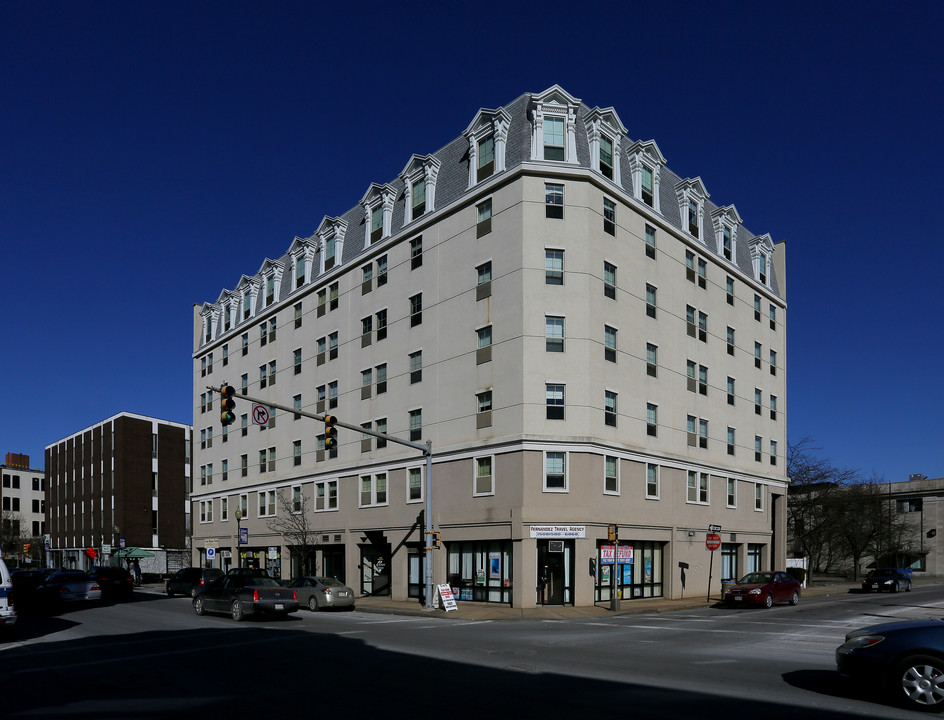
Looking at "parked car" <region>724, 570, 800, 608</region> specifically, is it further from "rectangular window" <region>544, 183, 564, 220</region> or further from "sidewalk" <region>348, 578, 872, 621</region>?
"rectangular window" <region>544, 183, 564, 220</region>

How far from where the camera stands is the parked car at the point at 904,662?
35.0ft

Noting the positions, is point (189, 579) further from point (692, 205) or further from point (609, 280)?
point (692, 205)

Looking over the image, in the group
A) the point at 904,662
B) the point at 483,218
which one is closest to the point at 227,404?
the point at 483,218

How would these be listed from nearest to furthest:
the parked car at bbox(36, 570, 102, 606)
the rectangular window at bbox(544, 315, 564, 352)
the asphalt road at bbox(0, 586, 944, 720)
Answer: the asphalt road at bbox(0, 586, 944, 720) < the parked car at bbox(36, 570, 102, 606) < the rectangular window at bbox(544, 315, 564, 352)

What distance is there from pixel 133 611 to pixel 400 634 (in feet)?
48.2

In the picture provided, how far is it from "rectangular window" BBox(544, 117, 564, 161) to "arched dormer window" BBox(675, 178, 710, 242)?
35.3 feet

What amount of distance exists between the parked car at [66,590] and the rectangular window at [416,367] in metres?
17.0

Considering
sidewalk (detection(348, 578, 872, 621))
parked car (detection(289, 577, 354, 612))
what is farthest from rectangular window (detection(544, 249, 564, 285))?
parked car (detection(289, 577, 354, 612))

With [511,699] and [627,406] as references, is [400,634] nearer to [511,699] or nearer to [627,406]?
[511,699]

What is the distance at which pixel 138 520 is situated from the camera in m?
86.4

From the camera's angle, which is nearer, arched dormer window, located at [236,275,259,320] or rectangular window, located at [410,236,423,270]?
rectangular window, located at [410,236,423,270]

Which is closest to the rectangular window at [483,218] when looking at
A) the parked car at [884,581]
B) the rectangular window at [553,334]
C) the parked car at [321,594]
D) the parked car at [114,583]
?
the rectangular window at [553,334]

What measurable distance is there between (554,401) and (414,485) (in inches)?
376

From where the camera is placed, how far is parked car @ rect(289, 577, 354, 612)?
33.0 metres
